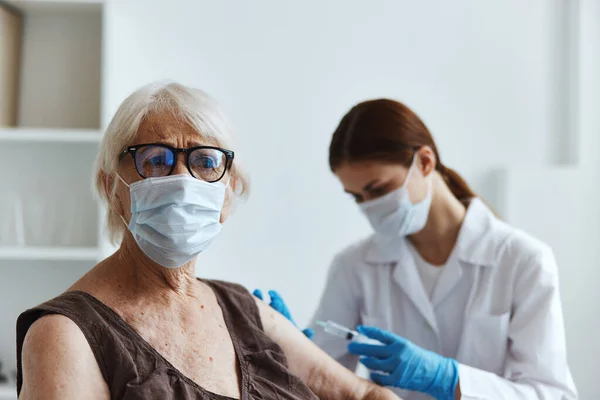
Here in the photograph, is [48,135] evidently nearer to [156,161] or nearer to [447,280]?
[156,161]

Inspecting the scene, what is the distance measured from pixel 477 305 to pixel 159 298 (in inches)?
38.7

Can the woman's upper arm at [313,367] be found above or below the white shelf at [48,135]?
below

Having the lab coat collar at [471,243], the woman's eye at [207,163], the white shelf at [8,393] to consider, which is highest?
the woman's eye at [207,163]

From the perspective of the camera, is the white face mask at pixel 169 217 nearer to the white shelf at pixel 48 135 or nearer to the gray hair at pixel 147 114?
the gray hair at pixel 147 114

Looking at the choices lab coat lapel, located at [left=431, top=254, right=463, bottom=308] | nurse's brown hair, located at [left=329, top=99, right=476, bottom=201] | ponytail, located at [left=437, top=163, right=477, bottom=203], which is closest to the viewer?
nurse's brown hair, located at [left=329, top=99, right=476, bottom=201]

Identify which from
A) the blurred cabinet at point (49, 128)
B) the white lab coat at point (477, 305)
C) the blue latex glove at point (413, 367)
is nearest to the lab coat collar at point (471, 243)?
the white lab coat at point (477, 305)

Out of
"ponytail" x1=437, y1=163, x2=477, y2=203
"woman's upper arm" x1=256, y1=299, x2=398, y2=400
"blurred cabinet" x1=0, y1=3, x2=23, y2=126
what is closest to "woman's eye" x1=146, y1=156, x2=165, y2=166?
"woman's upper arm" x1=256, y1=299, x2=398, y2=400

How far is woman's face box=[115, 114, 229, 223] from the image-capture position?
51.3 inches

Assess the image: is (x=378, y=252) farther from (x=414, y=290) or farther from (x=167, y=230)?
(x=167, y=230)

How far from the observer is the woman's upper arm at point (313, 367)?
1.55 meters

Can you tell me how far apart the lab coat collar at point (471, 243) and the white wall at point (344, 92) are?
80 cm

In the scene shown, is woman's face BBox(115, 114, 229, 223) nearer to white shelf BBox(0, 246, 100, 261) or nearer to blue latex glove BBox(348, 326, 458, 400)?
blue latex glove BBox(348, 326, 458, 400)

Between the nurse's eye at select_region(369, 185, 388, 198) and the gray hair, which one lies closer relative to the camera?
the gray hair

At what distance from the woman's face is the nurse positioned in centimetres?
66
